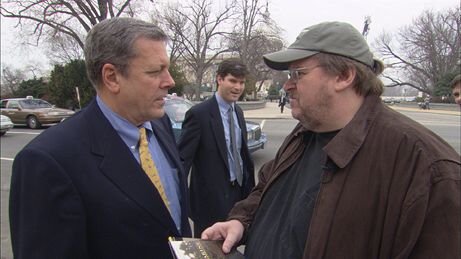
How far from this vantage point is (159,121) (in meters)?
2.34

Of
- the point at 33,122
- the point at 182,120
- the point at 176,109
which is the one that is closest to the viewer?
the point at 182,120

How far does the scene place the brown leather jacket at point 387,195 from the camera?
3.92 feet

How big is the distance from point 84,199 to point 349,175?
1.05 metres

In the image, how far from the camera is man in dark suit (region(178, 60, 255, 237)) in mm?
3385

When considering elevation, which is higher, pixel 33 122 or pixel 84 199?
pixel 84 199

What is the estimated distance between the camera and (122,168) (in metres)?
1.57

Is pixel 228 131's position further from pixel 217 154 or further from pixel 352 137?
pixel 352 137

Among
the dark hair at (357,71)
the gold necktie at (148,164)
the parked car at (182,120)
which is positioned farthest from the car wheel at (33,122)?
the dark hair at (357,71)

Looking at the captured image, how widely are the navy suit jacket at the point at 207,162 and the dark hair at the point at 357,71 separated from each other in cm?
194

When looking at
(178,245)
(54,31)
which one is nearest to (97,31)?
(178,245)

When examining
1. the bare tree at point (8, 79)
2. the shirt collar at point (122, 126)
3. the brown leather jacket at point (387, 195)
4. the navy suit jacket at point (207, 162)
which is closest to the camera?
the brown leather jacket at point (387, 195)

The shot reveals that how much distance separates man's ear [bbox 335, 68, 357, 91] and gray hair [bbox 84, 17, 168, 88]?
89cm

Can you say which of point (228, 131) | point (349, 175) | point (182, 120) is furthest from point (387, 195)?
point (182, 120)

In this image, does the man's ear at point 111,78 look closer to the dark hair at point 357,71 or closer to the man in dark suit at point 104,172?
the man in dark suit at point 104,172
